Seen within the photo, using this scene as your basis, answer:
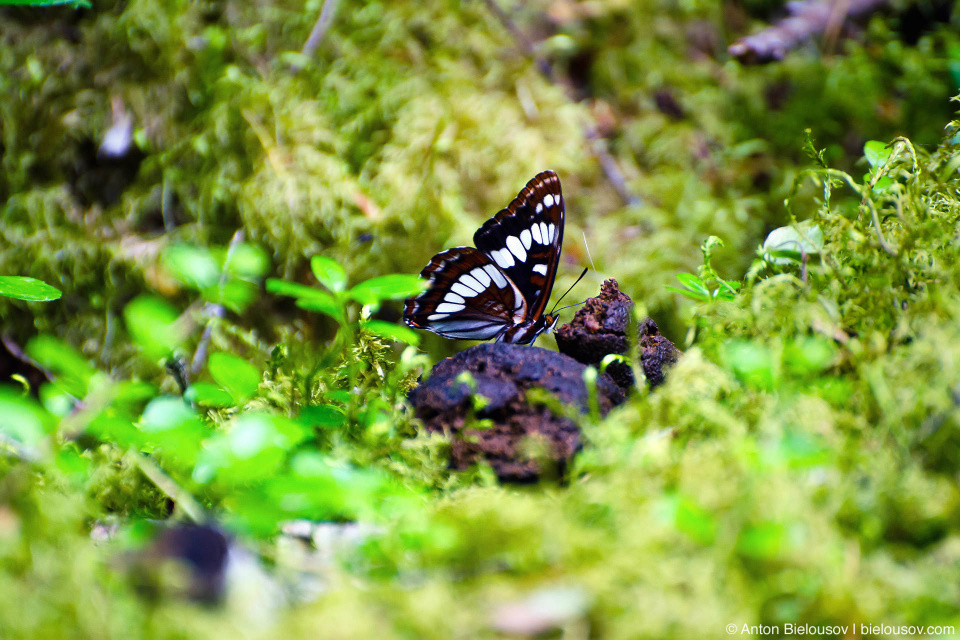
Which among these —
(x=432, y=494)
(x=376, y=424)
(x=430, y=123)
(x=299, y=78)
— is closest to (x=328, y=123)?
(x=299, y=78)

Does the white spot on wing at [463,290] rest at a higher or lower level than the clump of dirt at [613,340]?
lower

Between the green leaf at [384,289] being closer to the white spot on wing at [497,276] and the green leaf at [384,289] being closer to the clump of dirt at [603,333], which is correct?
the clump of dirt at [603,333]

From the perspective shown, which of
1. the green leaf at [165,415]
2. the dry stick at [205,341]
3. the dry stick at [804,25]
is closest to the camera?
the green leaf at [165,415]

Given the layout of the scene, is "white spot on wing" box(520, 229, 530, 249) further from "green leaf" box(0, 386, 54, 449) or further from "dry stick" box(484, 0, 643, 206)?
"green leaf" box(0, 386, 54, 449)

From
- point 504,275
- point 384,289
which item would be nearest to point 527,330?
point 504,275

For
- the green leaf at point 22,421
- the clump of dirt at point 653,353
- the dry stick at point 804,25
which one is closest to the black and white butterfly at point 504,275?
the clump of dirt at point 653,353

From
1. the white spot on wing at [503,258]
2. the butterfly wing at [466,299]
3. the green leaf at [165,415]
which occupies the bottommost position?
the butterfly wing at [466,299]

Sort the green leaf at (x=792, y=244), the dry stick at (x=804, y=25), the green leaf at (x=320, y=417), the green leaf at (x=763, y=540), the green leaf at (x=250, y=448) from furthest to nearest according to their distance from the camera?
1. the dry stick at (x=804, y=25)
2. the green leaf at (x=792, y=244)
3. the green leaf at (x=320, y=417)
4. the green leaf at (x=250, y=448)
5. the green leaf at (x=763, y=540)

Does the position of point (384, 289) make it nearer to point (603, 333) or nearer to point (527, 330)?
point (603, 333)
